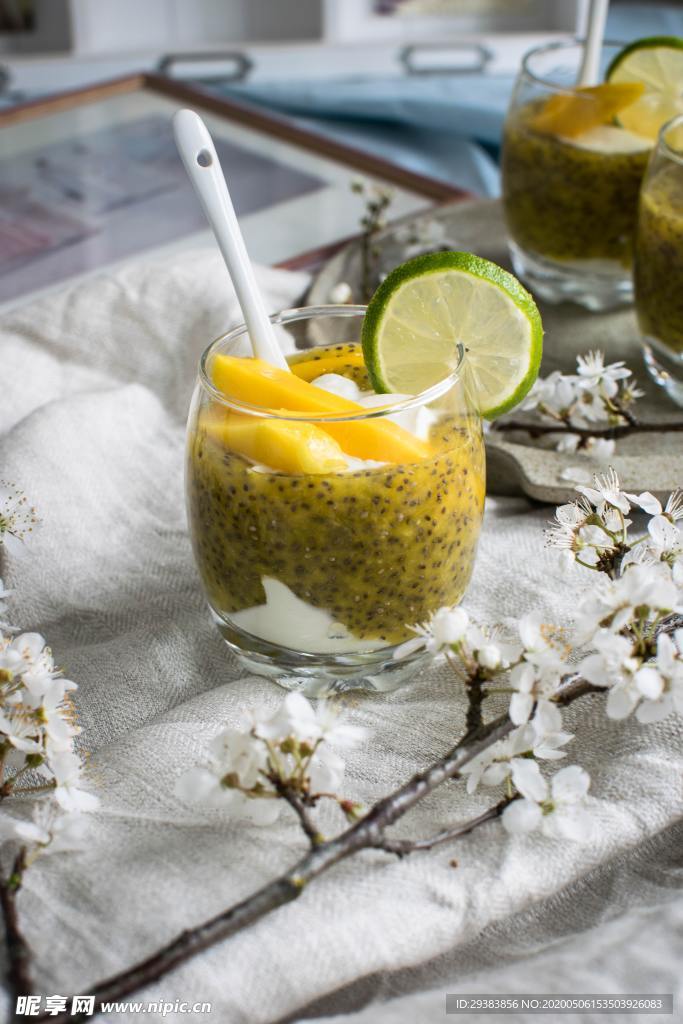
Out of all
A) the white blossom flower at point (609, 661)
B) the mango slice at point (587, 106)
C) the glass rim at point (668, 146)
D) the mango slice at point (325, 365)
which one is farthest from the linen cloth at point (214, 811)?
the mango slice at point (587, 106)

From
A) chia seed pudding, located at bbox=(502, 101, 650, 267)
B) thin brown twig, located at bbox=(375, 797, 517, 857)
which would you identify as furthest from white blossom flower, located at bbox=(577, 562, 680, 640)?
chia seed pudding, located at bbox=(502, 101, 650, 267)

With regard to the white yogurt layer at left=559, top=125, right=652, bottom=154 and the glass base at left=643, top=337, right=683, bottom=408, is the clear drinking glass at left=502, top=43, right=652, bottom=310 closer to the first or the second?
the white yogurt layer at left=559, top=125, right=652, bottom=154

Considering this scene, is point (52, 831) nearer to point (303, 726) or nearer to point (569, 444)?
point (303, 726)

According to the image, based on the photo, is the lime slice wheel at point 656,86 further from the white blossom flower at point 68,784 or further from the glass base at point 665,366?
the white blossom flower at point 68,784

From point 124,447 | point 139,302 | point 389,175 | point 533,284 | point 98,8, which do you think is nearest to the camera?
point 124,447

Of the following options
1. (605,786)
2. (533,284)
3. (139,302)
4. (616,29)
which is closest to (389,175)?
(533,284)

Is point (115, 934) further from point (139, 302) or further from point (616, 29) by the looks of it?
point (616, 29)
